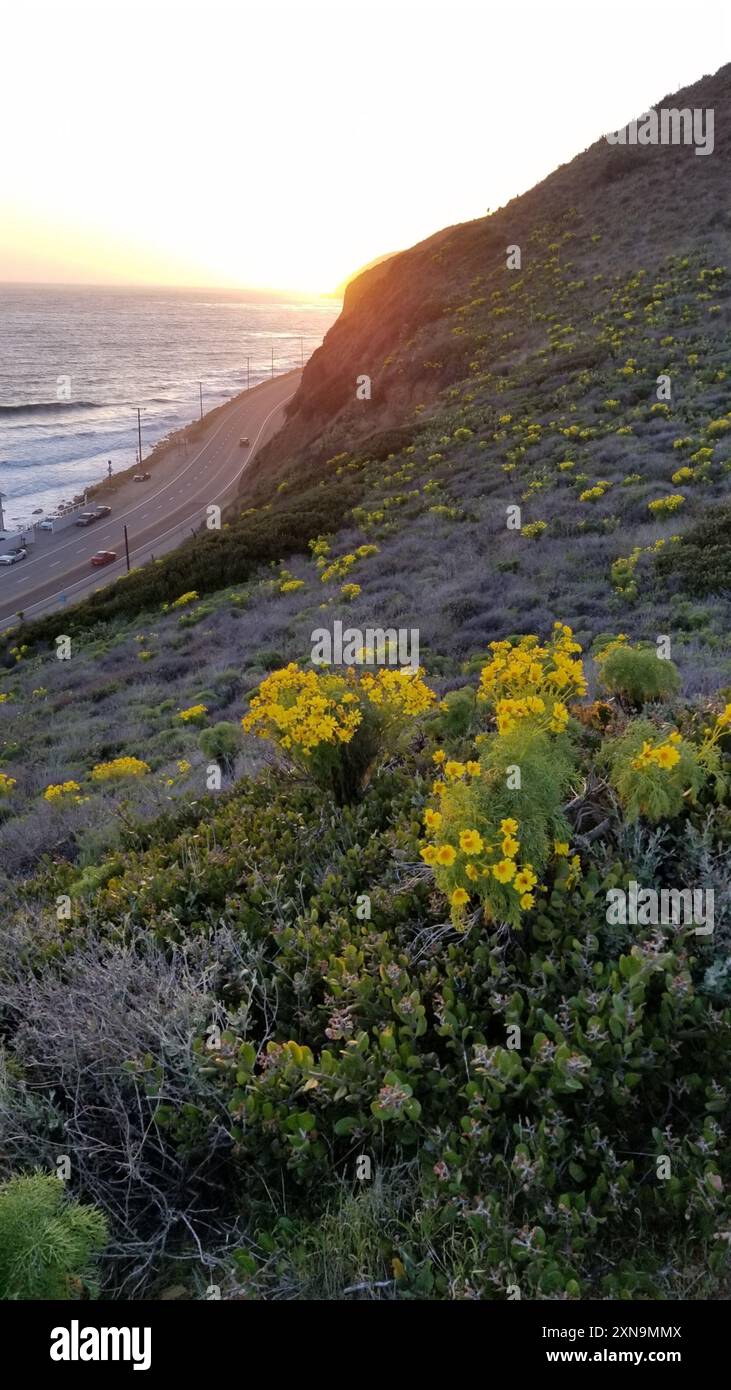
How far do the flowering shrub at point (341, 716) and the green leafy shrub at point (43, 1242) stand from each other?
2766 mm

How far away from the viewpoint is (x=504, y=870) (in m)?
3.12

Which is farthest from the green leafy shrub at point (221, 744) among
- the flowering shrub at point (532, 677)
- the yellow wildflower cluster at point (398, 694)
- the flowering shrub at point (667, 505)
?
the flowering shrub at point (667, 505)

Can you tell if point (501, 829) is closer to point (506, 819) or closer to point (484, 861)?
point (506, 819)

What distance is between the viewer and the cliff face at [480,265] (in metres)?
34.6

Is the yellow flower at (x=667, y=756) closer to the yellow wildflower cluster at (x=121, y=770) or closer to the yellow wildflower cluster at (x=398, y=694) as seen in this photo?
the yellow wildflower cluster at (x=398, y=694)

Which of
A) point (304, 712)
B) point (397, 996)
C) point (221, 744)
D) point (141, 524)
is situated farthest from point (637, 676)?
point (141, 524)

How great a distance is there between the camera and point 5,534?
50688 mm

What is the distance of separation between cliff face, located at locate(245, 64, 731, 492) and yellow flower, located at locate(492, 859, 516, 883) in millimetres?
32350

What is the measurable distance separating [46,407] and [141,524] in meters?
58.1

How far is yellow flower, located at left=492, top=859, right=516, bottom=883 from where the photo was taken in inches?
122

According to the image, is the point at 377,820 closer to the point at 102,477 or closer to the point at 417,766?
the point at 417,766
